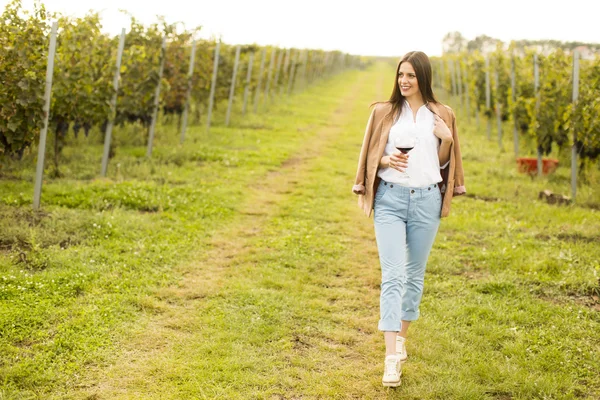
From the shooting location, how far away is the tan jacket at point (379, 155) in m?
3.53

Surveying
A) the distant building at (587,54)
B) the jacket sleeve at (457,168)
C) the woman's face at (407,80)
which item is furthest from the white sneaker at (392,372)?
the distant building at (587,54)

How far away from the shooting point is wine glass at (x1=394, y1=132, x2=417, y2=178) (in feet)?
11.0

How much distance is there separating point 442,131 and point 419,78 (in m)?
0.33

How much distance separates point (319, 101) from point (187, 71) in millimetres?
11826

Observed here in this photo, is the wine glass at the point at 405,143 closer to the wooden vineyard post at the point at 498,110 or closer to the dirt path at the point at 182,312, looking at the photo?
the dirt path at the point at 182,312

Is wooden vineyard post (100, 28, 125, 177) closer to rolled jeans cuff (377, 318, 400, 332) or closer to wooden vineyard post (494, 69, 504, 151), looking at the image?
rolled jeans cuff (377, 318, 400, 332)

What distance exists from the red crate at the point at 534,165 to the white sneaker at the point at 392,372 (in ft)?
25.2

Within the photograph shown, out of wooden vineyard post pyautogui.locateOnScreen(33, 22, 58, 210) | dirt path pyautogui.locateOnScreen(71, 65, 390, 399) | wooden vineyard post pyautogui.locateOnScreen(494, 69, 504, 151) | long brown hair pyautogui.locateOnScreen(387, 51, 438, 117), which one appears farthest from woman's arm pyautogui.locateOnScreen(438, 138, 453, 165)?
wooden vineyard post pyautogui.locateOnScreen(494, 69, 504, 151)

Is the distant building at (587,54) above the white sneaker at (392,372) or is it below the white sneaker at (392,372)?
above

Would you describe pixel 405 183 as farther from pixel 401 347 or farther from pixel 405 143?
pixel 401 347

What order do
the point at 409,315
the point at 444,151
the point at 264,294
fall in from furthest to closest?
the point at 264,294 → the point at 409,315 → the point at 444,151

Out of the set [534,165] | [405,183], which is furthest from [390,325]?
[534,165]

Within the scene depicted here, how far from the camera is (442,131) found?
347 cm

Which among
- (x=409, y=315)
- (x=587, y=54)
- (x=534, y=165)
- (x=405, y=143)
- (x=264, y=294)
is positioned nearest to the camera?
(x=405, y=143)
